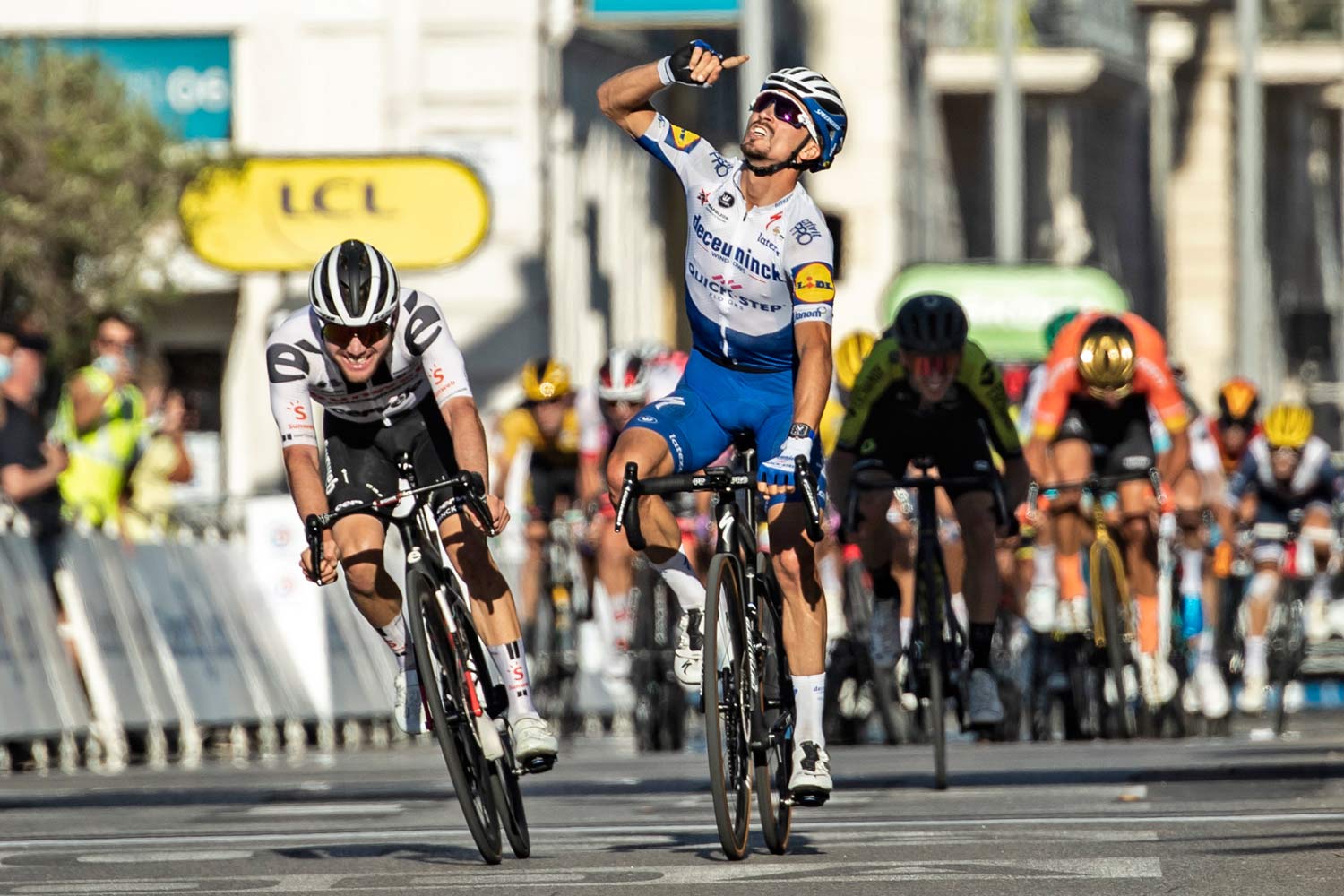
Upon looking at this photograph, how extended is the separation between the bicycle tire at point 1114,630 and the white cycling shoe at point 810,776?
6.38m

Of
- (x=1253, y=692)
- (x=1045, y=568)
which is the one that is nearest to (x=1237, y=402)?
(x=1253, y=692)

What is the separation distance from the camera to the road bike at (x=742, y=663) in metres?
9.75

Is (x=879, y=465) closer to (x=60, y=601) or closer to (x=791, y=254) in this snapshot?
(x=791, y=254)

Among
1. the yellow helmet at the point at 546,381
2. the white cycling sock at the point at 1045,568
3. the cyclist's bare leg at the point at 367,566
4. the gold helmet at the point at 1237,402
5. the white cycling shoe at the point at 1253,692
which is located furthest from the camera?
the gold helmet at the point at 1237,402

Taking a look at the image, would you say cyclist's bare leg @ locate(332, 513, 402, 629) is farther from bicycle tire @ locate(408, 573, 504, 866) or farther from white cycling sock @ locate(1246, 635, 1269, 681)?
white cycling sock @ locate(1246, 635, 1269, 681)

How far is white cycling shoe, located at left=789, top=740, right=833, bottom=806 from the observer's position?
10125 millimetres

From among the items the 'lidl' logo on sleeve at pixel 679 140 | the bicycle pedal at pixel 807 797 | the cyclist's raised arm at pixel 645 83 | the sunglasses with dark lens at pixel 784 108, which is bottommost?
the bicycle pedal at pixel 807 797

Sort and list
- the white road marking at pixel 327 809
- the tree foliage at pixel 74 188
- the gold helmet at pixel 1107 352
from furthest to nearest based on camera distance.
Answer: the tree foliage at pixel 74 188, the gold helmet at pixel 1107 352, the white road marking at pixel 327 809

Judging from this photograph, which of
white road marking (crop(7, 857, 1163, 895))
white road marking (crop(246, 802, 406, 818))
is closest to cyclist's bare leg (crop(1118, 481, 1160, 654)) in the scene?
white road marking (crop(246, 802, 406, 818))

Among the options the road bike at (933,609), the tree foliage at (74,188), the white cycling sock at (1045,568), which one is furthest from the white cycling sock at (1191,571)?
the tree foliage at (74,188)

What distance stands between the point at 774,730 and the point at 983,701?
3065mm

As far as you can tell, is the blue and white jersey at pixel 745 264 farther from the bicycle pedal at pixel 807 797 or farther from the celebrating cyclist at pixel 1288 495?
the celebrating cyclist at pixel 1288 495

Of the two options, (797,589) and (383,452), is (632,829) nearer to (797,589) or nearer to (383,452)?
(797,589)

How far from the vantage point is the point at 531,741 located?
10.3 meters
